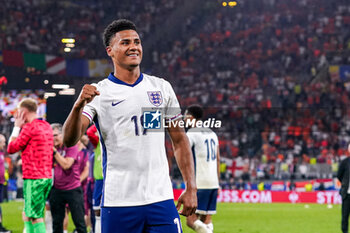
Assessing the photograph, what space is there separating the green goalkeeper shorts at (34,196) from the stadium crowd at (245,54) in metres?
18.0

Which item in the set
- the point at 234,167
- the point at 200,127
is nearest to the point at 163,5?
the point at 234,167

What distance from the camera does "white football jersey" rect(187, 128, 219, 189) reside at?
388 inches

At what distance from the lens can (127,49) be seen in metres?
3.95

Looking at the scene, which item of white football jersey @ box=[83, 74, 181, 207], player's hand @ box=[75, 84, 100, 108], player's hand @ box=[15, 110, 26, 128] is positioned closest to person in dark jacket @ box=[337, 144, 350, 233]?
player's hand @ box=[15, 110, 26, 128]

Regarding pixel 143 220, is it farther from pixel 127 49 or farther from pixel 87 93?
pixel 127 49

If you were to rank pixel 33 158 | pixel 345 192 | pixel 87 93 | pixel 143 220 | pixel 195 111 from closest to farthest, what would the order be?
pixel 87 93 < pixel 143 220 < pixel 33 158 < pixel 195 111 < pixel 345 192

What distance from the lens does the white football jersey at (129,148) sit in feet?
12.5

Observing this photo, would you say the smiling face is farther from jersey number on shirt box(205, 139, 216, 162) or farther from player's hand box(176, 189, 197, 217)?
jersey number on shirt box(205, 139, 216, 162)

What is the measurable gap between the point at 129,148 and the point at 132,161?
8 cm

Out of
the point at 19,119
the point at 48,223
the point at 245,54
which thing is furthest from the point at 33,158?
the point at 245,54

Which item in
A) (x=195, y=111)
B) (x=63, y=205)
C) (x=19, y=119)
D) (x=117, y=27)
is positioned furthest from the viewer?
(x=195, y=111)

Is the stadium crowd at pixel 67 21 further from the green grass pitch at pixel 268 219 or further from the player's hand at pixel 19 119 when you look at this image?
the player's hand at pixel 19 119

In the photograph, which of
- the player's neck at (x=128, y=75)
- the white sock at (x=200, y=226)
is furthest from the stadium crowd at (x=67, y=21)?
the player's neck at (x=128, y=75)

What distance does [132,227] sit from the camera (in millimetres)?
3770
